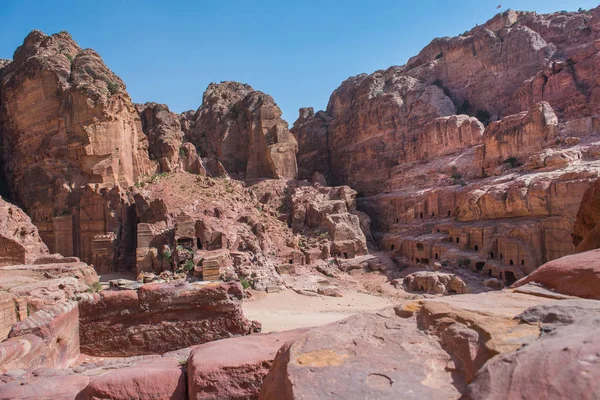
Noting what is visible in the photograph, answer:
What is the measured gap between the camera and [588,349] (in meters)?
1.91

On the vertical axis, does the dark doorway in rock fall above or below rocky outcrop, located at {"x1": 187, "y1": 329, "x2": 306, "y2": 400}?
below

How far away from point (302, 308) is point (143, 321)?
36.6 feet

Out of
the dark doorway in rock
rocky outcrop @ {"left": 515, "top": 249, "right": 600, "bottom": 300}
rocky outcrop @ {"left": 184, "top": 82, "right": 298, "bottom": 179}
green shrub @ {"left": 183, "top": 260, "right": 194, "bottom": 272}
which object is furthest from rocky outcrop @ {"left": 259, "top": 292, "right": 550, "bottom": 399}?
rocky outcrop @ {"left": 184, "top": 82, "right": 298, "bottom": 179}

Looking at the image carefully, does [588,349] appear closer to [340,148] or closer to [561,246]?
[561,246]

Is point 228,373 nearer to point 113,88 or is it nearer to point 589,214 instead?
point 589,214

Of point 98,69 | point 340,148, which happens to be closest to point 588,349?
point 98,69

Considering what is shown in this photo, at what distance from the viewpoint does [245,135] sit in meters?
44.8

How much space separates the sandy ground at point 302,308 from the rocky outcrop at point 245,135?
2197 cm

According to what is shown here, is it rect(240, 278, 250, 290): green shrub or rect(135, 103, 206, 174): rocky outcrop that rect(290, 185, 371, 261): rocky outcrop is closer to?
rect(240, 278, 250, 290): green shrub

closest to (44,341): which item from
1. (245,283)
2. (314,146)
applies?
(245,283)

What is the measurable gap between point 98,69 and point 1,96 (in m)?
9.44

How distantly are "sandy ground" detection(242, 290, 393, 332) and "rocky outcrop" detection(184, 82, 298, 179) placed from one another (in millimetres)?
21975

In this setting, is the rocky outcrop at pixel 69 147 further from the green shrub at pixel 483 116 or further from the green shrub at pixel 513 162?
the green shrub at pixel 483 116

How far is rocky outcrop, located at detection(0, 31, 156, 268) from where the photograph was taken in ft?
92.3
